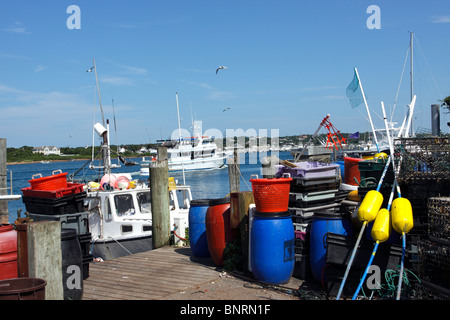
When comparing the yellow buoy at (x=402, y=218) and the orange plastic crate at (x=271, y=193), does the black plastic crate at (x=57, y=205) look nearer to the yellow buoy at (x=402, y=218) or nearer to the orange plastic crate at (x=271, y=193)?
the orange plastic crate at (x=271, y=193)

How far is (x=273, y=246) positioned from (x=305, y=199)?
35.1 inches

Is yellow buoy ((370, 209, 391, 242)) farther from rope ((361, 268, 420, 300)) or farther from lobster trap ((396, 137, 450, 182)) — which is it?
lobster trap ((396, 137, 450, 182))

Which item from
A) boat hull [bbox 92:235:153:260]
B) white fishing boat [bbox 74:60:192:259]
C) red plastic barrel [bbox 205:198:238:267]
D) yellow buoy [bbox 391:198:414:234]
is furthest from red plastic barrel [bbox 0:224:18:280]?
boat hull [bbox 92:235:153:260]

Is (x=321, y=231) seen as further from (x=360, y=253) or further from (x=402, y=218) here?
(x=402, y=218)

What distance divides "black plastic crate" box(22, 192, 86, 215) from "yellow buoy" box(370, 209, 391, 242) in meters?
4.14

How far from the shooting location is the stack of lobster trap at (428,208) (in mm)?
4746

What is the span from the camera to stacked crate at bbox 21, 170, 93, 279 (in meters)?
6.39

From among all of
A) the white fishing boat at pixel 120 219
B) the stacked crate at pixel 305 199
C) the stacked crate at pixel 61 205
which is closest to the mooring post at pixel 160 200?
the stacked crate at pixel 61 205

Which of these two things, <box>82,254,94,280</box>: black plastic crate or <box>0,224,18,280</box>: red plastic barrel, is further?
<box>82,254,94,280</box>: black plastic crate

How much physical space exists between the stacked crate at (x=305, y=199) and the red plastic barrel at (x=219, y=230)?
39.6 inches

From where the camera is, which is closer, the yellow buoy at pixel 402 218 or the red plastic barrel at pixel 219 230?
the yellow buoy at pixel 402 218
